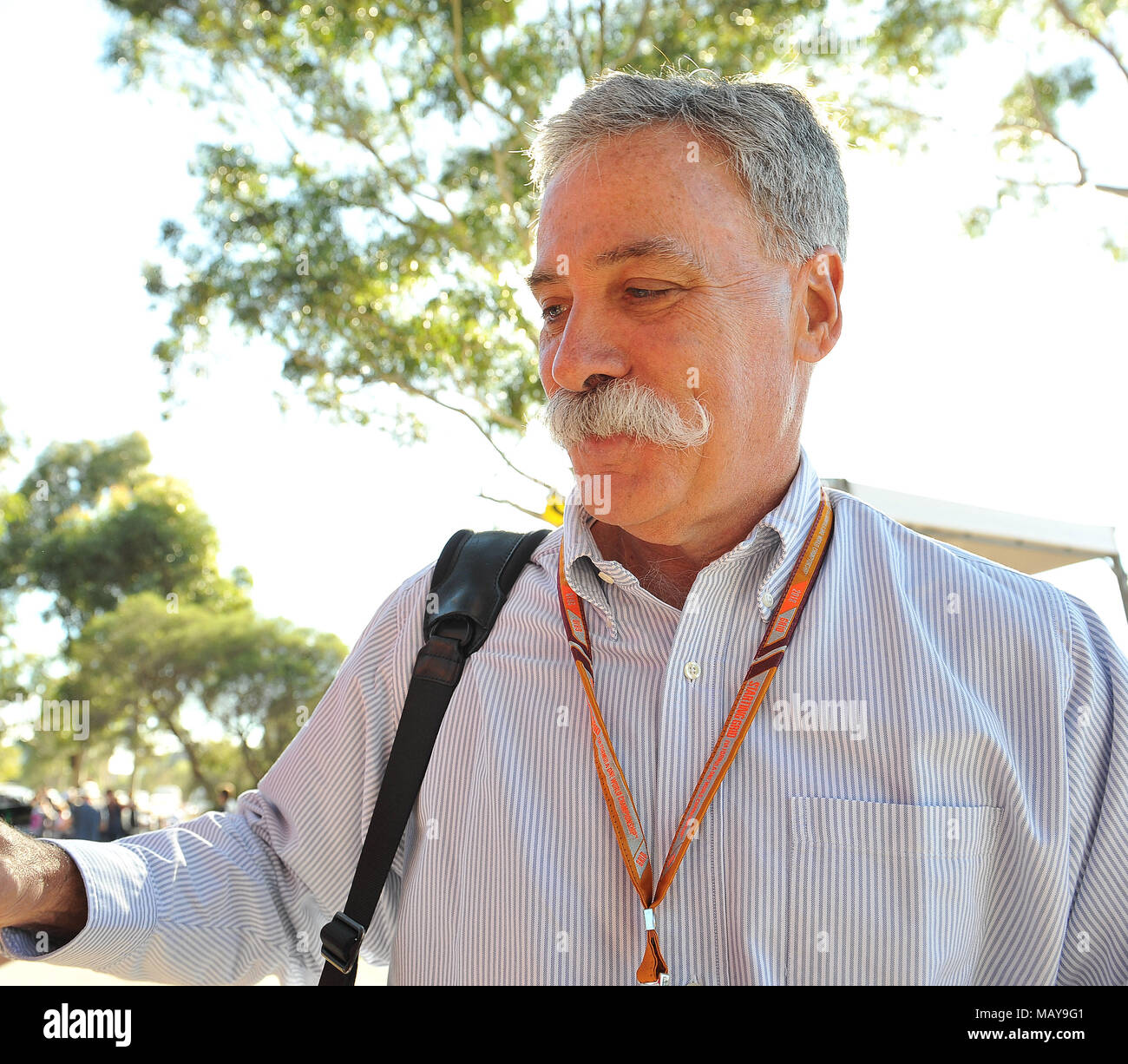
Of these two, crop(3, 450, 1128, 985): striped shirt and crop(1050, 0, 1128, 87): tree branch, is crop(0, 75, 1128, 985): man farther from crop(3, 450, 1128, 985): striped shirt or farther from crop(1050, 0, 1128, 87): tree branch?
crop(1050, 0, 1128, 87): tree branch

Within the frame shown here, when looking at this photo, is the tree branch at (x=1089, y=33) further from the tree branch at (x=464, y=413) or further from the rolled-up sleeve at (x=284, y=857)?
the rolled-up sleeve at (x=284, y=857)

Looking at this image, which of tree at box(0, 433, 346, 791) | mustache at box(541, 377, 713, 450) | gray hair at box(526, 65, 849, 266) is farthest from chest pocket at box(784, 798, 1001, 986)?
tree at box(0, 433, 346, 791)

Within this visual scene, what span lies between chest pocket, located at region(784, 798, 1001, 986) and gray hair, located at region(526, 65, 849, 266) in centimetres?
108

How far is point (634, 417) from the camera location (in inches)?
72.2

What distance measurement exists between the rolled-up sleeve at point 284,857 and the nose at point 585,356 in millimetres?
527

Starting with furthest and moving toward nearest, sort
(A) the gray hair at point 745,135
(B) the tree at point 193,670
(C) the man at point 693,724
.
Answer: (B) the tree at point 193,670 → (A) the gray hair at point 745,135 → (C) the man at point 693,724

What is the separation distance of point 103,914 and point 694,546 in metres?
1.22

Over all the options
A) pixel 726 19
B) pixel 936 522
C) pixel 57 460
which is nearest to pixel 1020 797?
pixel 936 522

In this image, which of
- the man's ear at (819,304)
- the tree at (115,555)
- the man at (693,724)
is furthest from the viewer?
the tree at (115,555)

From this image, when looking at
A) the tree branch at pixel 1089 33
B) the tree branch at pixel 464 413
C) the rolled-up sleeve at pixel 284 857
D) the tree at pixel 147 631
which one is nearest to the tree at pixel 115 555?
the tree at pixel 147 631

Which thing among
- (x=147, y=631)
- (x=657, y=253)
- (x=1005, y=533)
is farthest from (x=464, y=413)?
(x=147, y=631)

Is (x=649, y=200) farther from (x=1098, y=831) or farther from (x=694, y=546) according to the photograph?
(x=1098, y=831)

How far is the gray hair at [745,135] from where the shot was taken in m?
1.98
